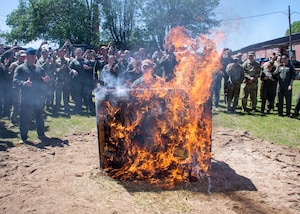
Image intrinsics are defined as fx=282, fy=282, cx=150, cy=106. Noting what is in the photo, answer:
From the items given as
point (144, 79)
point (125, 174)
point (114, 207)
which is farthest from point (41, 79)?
Result: point (114, 207)

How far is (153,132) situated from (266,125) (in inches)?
234

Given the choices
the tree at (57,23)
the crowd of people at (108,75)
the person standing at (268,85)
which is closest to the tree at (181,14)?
the crowd of people at (108,75)

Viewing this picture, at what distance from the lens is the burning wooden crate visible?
5.70m

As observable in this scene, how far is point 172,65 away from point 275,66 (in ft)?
16.4

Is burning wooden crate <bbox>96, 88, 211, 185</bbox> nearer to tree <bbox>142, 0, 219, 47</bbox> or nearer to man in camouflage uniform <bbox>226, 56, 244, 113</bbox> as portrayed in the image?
tree <bbox>142, 0, 219, 47</bbox>

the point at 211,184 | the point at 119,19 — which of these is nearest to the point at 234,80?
the point at 211,184

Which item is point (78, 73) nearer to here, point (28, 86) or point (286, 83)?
point (28, 86)

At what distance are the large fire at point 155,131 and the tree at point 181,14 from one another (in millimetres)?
3239

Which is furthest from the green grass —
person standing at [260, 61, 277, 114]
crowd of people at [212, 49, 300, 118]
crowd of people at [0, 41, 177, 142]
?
crowd of people at [0, 41, 177, 142]

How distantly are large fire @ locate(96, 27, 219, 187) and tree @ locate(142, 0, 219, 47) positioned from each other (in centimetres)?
324

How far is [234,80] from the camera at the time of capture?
480 inches

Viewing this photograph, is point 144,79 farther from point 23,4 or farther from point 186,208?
point 23,4

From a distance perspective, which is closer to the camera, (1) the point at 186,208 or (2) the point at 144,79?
(1) the point at 186,208

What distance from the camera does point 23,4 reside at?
46219mm
